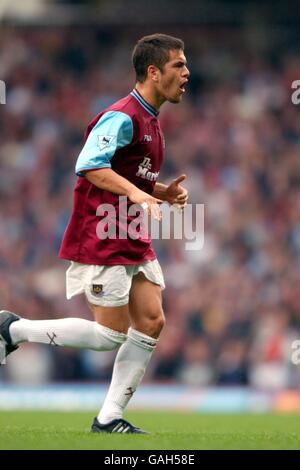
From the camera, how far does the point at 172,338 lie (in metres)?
15.7

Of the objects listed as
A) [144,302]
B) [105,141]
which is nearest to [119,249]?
[144,302]

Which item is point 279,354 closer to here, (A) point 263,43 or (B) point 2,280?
(B) point 2,280

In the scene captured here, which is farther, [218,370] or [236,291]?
[236,291]

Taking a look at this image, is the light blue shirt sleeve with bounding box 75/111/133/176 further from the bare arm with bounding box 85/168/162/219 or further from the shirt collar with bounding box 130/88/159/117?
the shirt collar with bounding box 130/88/159/117

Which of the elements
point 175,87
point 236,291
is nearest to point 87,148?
point 175,87

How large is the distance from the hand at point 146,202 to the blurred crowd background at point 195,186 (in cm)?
880

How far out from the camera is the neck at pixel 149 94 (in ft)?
22.5

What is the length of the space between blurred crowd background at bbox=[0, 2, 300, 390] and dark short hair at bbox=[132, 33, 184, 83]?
27.8 ft

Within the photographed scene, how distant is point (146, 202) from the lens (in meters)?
6.25

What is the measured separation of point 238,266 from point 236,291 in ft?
1.95

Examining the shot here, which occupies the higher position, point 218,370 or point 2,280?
point 2,280

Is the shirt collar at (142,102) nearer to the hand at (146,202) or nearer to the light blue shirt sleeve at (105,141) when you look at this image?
the light blue shirt sleeve at (105,141)

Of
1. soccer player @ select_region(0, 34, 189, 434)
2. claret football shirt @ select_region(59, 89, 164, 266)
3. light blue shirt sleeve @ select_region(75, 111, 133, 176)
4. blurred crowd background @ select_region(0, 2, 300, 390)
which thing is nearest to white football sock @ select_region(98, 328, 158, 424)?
soccer player @ select_region(0, 34, 189, 434)

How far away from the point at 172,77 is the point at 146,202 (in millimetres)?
1031
